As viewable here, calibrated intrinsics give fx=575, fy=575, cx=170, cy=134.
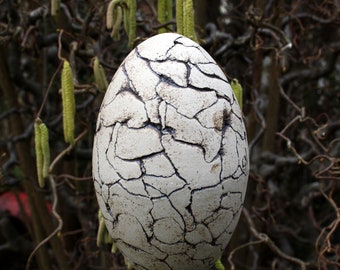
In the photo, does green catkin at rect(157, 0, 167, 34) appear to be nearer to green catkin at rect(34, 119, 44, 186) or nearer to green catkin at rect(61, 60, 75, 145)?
green catkin at rect(61, 60, 75, 145)

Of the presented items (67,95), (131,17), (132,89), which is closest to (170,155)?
(132,89)

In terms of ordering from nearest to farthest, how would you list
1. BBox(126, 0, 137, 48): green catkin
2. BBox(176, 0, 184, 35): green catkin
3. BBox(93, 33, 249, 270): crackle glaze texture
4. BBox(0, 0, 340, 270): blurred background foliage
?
BBox(93, 33, 249, 270): crackle glaze texture
BBox(176, 0, 184, 35): green catkin
BBox(126, 0, 137, 48): green catkin
BBox(0, 0, 340, 270): blurred background foliage

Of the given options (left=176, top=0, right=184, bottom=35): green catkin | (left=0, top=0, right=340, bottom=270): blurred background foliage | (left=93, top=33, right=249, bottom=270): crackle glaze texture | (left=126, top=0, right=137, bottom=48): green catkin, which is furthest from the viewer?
(left=0, top=0, right=340, bottom=270): blurred background foliage

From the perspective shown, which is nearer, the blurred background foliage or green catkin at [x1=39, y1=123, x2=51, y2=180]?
green catkin at [x1=39, y1=123, x2=51, y2=180]

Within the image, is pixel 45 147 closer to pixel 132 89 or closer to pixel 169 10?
pixel 132 89

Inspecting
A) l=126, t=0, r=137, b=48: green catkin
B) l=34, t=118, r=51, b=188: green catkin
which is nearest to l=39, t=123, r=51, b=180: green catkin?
l=34, t=118, r=51, b=188: green catkin

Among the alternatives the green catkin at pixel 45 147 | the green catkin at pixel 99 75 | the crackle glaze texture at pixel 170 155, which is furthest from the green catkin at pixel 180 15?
the green catkin at pixel 45 147

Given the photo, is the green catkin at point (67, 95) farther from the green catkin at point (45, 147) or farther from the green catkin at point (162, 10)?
the green catkin at point (162, 10)

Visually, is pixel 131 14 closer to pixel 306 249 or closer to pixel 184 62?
pixel 184 62

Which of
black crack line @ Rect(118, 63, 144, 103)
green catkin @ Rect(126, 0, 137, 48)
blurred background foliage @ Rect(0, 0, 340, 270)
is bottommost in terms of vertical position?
blurred background foliage @ Rect(0, 0, 340, 270)
